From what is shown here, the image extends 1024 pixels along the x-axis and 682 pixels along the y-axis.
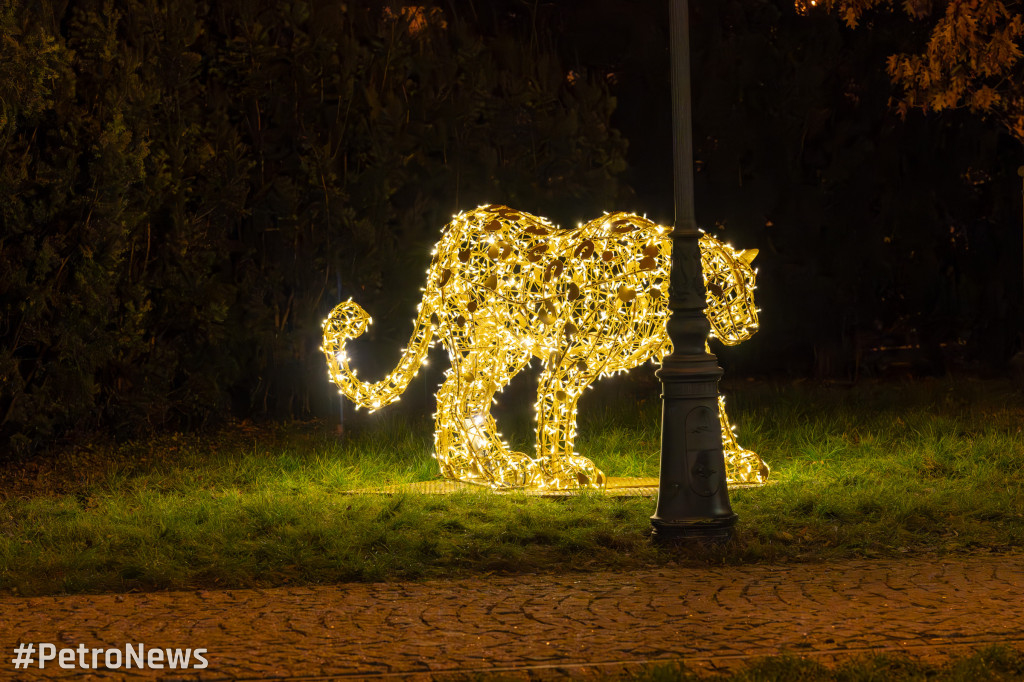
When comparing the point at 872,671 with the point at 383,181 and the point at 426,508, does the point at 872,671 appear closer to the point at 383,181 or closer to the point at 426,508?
the point at 426,508

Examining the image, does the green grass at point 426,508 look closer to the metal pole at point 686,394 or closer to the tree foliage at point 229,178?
the metal pole at point 686,394

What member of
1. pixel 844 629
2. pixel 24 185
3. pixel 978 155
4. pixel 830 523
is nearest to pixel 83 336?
pixel 24 185

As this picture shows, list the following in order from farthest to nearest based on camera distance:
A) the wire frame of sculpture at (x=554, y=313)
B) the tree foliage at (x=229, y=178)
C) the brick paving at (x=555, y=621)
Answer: the tree foliage at (x=229, y=178), the wire frame of sculpture at (x=554, y=313), the brick paving at (x=555, y=621)

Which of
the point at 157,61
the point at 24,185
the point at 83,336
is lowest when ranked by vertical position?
the point at 83,336

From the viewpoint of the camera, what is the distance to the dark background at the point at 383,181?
12.4 meters

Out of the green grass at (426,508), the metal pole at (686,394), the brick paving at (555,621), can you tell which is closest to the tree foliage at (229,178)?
the green grass at (426,508)

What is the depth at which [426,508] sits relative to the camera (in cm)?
912

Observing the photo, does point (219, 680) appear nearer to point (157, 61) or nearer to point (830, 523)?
point (830, 523)

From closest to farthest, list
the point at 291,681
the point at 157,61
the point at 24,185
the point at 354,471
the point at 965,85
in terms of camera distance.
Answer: the point at 291,681 < the point at 354,471 < the point at 24,185 < the point at 157,61 < the point at 965,85

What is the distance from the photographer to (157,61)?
13281 mm

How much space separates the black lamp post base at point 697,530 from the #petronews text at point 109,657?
3.10 m

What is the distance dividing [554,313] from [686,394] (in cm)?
166

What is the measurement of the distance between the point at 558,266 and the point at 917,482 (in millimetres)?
3143

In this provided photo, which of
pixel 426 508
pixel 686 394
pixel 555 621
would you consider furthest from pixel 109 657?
pixel 686 394
